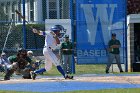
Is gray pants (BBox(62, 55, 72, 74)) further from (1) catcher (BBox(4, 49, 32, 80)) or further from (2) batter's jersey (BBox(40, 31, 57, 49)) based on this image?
(2) batter's jersey (BBox(40, 31, 57, 49))

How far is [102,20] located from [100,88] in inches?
392

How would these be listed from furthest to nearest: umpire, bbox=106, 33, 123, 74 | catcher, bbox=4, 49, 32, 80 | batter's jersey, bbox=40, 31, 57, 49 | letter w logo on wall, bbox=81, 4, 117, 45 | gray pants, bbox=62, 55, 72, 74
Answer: letter w logo on wall, bbox=81, 4, 117, 45, umpire, bbox=106, 33, 123, 74, gray pants, bbox=62, 55, 72, 74, catcher, bbox=4, 49, 32, 80, batter's jersey, bbox=40, 31, 57, 49

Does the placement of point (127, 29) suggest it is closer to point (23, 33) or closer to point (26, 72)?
point (23, 33)

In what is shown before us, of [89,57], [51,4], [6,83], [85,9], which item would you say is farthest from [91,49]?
[51,4]

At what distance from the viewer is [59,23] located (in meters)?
24.1

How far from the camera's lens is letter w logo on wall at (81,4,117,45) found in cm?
2416

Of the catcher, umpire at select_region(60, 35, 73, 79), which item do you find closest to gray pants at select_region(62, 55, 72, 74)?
umpire at select_region(60, 35, 73, 79)

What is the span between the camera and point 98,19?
24.2m

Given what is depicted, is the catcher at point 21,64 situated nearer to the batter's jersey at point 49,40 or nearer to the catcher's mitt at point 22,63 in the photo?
the catcher's mitt at point 22,63

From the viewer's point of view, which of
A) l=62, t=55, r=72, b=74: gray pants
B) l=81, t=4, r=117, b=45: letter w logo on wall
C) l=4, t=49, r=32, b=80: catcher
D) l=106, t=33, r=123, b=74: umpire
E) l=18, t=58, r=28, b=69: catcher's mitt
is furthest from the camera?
l=81, t=4, r=117, b=45: letter w logo on wall

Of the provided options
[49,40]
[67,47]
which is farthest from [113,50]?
[49,40]

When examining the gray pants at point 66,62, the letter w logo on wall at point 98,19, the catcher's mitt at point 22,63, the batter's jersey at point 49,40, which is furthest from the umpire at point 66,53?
the batter's jersey at point 49,40

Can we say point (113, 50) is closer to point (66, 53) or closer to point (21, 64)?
point (66, 53)

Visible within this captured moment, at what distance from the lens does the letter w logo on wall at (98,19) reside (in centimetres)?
2416
